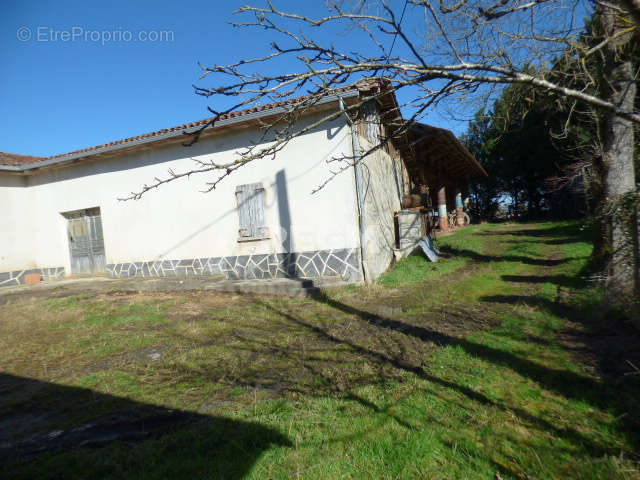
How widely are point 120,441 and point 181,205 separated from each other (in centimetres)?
737

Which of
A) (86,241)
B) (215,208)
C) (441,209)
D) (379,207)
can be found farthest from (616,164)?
(86,241)

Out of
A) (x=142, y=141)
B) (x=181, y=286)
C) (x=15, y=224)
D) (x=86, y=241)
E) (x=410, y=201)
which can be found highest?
(x=142, y=141)

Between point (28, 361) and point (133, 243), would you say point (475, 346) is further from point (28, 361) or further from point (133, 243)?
point (133, 243)

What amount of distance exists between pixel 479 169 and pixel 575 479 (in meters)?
18.7

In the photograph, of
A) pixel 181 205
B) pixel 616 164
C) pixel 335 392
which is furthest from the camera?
pixel 181 205

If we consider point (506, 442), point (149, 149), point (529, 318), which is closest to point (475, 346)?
point (529, 318)

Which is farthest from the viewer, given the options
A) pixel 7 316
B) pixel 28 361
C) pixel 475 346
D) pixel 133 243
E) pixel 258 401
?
pixel 133 243

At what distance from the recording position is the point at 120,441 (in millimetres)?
2457

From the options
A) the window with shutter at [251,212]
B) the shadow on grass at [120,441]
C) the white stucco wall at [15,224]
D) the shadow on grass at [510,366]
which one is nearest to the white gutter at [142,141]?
the white stucco wall at [15,224]

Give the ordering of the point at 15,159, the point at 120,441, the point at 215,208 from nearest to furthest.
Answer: the point at 120,441, the point at 215,208, the point at 15,159

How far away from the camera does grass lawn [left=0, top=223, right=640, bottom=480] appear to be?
2.11 metres

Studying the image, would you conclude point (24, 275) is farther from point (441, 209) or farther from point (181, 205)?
point (441, 209)

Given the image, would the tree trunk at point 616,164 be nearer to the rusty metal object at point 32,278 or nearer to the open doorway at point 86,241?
the open doorway at point 86,241

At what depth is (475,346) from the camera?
3715 millimetres
